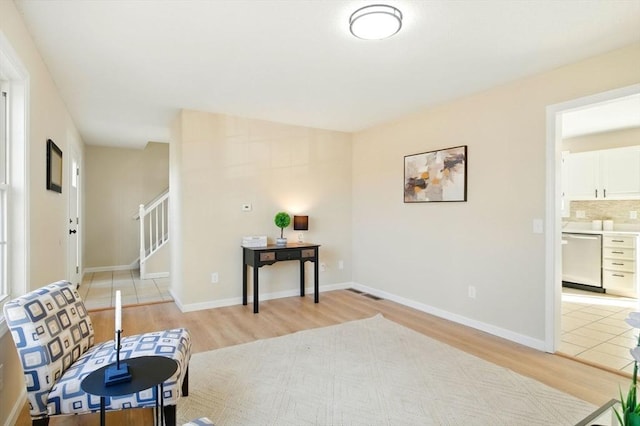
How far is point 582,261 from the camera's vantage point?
5367 millimetres

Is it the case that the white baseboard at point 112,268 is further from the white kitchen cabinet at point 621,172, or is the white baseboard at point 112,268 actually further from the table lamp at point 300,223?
the white kitchen cabinet at point 621,172

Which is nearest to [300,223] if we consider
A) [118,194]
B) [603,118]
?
[603,118]

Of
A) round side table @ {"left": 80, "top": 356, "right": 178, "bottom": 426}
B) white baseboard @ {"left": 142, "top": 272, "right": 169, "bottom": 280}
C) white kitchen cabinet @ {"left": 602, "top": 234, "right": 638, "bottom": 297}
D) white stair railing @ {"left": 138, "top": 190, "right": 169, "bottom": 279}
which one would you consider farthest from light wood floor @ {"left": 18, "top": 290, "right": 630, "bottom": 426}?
white kitchen cabinet @ {"left": 602, "top": 234, "right": 638, "bottom": 297}

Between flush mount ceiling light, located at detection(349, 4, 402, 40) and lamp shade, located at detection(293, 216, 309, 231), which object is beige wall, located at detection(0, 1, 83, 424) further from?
lamp shade, located at detection(293, 216, 309, 231)

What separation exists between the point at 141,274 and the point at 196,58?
4.66 meters

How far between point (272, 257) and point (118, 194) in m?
4.50

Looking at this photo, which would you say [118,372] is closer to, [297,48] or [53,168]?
[297,48]

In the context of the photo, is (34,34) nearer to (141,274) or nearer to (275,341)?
(275,341)

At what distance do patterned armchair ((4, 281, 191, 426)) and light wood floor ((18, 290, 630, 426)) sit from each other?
488mm

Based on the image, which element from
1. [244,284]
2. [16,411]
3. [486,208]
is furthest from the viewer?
[244,284]

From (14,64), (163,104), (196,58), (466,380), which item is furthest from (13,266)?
(466,380)

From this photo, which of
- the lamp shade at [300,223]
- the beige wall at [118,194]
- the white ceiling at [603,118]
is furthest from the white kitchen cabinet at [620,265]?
the beige wall at [118,194]

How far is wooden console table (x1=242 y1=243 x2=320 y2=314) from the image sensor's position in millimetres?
4258

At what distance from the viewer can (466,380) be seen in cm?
253
